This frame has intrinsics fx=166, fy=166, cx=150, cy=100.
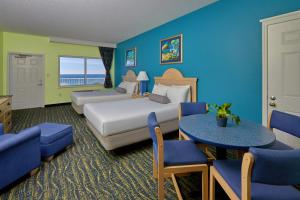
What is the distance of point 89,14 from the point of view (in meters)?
3.81

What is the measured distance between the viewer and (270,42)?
2.39 m

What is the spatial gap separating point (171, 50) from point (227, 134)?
321 centimetres

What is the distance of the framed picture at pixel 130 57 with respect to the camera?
6.17m

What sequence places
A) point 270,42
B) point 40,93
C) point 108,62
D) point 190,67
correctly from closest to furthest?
point 270,42, point 190,67, point 40,93, point 108,62

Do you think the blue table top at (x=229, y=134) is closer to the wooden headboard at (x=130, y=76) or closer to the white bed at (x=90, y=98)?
the white bed at (x=90, y=98)

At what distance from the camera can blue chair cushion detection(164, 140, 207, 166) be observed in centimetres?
152

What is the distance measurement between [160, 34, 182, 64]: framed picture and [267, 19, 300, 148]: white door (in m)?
1.97

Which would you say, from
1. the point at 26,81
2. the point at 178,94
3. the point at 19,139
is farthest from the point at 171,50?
the point at 26,81

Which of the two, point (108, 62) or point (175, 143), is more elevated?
point (108, 62)

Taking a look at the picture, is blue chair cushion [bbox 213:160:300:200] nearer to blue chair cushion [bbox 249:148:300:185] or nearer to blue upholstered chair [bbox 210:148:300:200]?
blue upholstered chair [bbox 210:148:300:200]

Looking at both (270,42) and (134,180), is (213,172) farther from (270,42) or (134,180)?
(270,42)

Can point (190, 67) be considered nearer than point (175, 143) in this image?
No

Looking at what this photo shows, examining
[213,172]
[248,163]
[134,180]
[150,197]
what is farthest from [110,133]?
[248,163]

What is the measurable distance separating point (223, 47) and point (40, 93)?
21.0 ft
